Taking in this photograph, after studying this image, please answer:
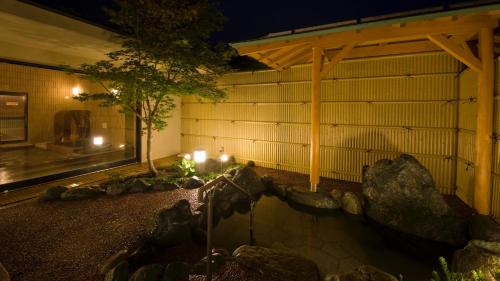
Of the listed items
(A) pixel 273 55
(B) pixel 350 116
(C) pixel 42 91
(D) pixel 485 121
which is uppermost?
(A) pixel 273 55

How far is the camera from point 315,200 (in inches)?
256

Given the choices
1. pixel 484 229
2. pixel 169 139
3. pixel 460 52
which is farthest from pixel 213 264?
pixel 169 139

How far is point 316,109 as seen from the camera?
665 centimetres

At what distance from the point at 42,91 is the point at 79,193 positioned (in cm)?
341

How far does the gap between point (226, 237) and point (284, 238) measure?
114 cm

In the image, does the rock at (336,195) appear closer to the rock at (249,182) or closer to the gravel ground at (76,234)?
the rock at (249,182)

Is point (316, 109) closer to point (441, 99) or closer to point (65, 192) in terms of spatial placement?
point (441, 99)

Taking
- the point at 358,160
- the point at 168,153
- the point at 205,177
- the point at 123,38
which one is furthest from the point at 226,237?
the point at 168,153

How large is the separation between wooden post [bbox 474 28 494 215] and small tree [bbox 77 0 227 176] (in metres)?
6.43

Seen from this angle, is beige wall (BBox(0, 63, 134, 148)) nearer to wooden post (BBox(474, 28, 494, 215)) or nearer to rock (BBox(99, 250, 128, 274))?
rock (BBox(99, 250, 128, 274))

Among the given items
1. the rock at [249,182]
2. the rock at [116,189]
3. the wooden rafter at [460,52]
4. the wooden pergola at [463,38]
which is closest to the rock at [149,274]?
the rock at [116,189]

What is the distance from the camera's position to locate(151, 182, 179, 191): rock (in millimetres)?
6739

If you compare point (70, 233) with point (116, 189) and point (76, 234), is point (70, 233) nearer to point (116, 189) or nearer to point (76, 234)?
point (76, 234)

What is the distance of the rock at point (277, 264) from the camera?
3305mm
